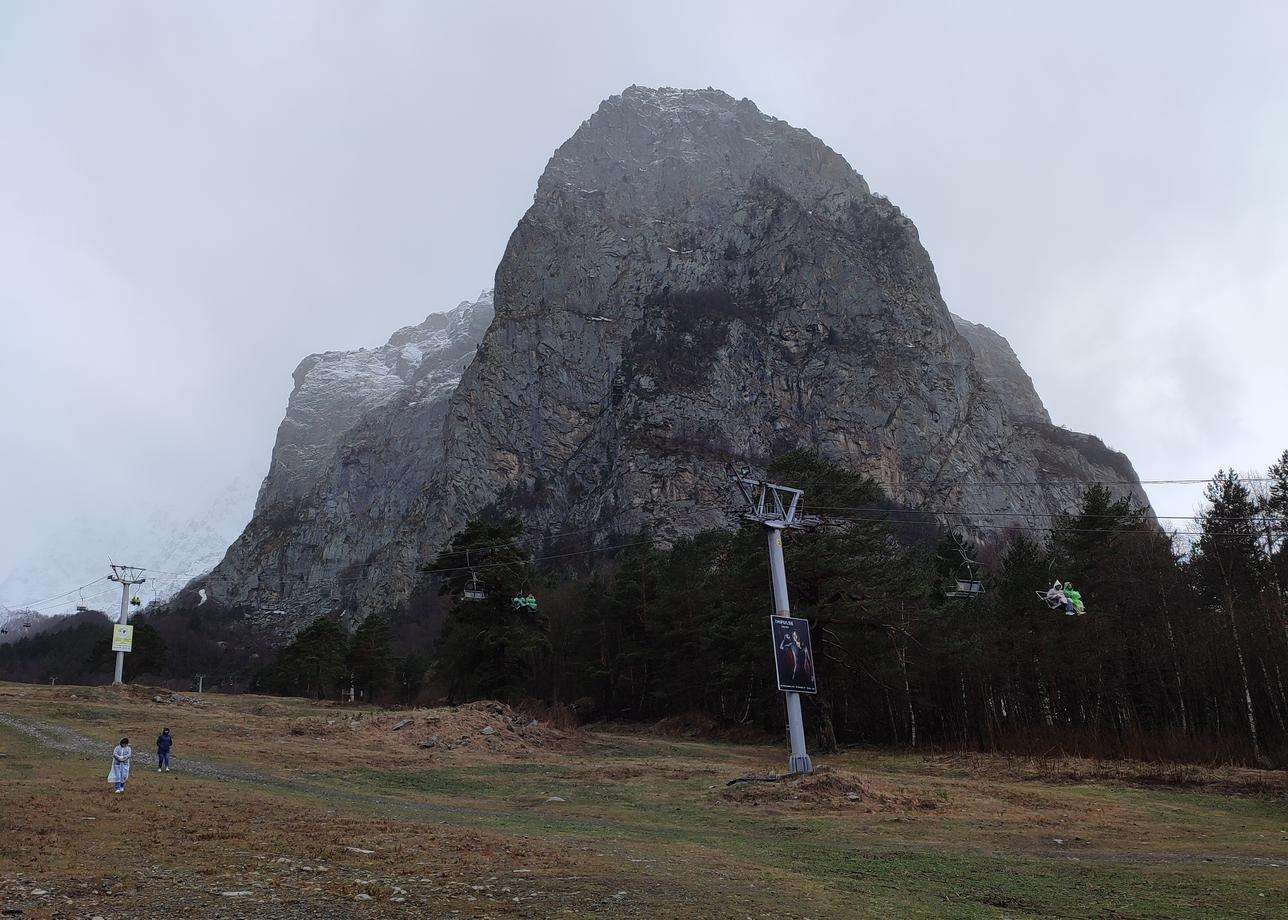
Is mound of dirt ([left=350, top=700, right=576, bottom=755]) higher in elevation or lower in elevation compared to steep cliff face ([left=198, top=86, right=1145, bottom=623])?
lower

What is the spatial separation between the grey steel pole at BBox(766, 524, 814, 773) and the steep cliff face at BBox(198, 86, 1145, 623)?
8746 cm

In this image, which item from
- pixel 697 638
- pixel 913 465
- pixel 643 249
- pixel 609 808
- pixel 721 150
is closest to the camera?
Result: pixel 609 808

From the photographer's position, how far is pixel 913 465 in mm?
127000

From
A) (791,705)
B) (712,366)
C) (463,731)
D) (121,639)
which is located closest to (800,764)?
(791,705)

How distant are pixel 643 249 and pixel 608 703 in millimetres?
106545

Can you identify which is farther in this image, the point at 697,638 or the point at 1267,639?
the point at 697,638

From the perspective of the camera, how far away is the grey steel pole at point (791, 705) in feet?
77.1

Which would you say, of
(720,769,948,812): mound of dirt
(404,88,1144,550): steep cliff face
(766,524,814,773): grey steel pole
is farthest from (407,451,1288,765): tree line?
(404,88,1144,550): steep cliff face

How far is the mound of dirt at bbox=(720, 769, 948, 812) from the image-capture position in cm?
1898

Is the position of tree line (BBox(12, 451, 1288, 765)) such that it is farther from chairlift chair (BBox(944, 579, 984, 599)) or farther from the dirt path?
Answer: the dirt path

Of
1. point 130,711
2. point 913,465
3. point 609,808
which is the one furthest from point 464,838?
point 913,465

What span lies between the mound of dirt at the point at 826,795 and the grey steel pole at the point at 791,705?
1177mm

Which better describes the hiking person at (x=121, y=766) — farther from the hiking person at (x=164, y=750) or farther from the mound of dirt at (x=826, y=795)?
the mound of dirt at (x=826, y=795)

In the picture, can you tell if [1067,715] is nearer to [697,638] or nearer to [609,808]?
[697,638]
